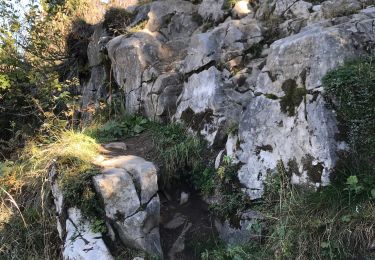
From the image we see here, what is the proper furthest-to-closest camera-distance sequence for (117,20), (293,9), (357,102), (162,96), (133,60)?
(117,20)
(133,60)
(162,96)
(293,9)
(357,102)

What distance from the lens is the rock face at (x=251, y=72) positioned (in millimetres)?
4672

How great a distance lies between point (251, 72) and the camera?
679cm

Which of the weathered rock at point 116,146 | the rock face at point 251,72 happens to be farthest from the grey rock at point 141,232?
the weathered rock at point 116,146

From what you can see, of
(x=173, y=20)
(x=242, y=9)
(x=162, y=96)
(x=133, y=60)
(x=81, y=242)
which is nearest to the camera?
(x=81, y=242)

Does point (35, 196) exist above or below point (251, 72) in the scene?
below

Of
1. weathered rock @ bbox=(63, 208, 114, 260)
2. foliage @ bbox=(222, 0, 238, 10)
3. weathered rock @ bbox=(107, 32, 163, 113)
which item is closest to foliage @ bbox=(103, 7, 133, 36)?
weathered rock @ bbox=(107, 32, 163, 113)

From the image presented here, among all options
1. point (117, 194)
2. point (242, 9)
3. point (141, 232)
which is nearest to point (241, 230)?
point (141, 232)

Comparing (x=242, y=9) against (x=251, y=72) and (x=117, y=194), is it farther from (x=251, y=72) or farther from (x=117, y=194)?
(x=117, y=194)

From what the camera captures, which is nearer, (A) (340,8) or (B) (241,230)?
(B) (241,230)

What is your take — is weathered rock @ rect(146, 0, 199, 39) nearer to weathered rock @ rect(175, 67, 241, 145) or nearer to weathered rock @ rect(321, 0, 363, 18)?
weathered rock @ rect(175, 67, 241, 145)

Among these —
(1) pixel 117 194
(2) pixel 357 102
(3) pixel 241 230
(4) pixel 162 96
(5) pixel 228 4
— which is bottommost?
(3) pixel 241 230

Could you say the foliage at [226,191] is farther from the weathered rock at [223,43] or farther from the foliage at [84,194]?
the weathered rock at [223,43]

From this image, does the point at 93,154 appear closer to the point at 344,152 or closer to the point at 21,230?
the point at 21,230

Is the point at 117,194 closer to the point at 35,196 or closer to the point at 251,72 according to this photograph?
the point at 35,196
